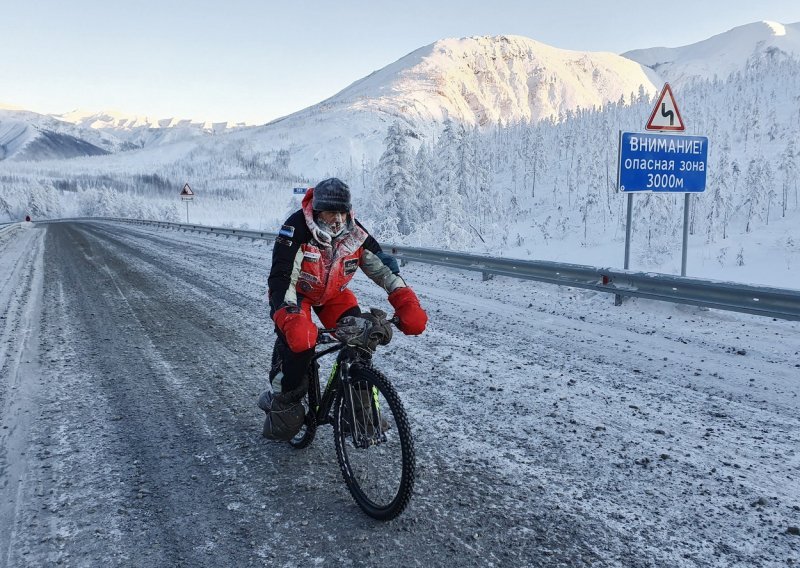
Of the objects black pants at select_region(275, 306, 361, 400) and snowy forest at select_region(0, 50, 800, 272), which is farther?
snowy forest at select_region(0, 50, 800, 272)

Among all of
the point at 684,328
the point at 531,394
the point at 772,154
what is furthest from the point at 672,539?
the point at 772,154

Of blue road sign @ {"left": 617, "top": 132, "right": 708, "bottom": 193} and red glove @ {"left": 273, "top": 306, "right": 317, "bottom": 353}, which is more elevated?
blue road sign @ {"left": 617, "top": 132, "right": 708, "bottom": 193}

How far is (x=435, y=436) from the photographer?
3.87m

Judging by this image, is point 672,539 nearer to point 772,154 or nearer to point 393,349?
point 393,349

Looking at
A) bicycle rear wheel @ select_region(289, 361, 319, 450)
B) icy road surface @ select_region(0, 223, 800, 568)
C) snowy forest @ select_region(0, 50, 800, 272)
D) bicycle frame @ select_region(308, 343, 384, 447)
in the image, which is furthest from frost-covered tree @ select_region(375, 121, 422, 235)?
bicycle frame @ select_region(308, 343, 384, 447)

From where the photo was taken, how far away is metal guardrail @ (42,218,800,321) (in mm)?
6371

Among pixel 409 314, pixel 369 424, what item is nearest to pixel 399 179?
pixel 409 314

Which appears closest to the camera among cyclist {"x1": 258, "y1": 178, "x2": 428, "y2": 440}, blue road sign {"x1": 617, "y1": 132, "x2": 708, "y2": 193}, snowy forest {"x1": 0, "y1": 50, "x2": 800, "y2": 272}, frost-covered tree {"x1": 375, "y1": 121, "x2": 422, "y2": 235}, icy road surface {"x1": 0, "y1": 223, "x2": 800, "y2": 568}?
icy road surface {"x1": 0, "y1": 223, "x2": 800, "y2": 568}

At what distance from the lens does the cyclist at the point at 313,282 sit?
300 cm

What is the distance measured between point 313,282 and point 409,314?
0.72 metres

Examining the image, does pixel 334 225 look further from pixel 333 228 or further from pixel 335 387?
pixel 335 387

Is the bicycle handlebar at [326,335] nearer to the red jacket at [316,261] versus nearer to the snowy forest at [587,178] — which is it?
the red jacket at [316,261]

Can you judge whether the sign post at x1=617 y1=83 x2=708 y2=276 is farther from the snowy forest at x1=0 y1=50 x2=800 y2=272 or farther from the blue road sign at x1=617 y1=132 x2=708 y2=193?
the snowy forest at x1=0 y1=50 x2=800 y2=272

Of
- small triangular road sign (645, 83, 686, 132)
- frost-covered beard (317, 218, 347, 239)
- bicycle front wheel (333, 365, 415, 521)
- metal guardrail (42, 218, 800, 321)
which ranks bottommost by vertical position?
bicycle front wheel (333, 365, 415, 521)
